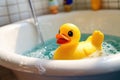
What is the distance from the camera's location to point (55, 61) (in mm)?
627

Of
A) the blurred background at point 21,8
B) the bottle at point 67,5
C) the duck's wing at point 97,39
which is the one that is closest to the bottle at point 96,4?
the blurred background at point 21,8

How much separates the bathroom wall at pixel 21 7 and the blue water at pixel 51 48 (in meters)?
0.31

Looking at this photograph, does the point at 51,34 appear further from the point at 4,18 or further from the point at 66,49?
the point at 66,49

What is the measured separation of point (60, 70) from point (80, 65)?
62 millimetres

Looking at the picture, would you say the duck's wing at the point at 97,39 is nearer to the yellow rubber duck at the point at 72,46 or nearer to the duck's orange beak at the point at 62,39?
the yellow rubber duck at the point at 72,46

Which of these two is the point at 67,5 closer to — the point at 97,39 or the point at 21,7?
the point at 21,7

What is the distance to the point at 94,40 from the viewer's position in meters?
0.89

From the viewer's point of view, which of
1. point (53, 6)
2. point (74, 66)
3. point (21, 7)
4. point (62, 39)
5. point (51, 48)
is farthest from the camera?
point (53, 6)

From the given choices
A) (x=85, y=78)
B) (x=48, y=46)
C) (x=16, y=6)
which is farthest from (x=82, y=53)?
(x=16, y=6)

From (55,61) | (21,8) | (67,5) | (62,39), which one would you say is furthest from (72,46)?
(67,5)

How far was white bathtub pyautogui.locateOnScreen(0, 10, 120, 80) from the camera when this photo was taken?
59 centimetres

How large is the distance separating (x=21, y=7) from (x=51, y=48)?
48 cm

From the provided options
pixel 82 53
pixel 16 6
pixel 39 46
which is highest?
pixel 16 6

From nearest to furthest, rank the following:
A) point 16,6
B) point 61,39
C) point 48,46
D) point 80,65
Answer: point 80,65
point 61,39
point 48,46
point 16,6
